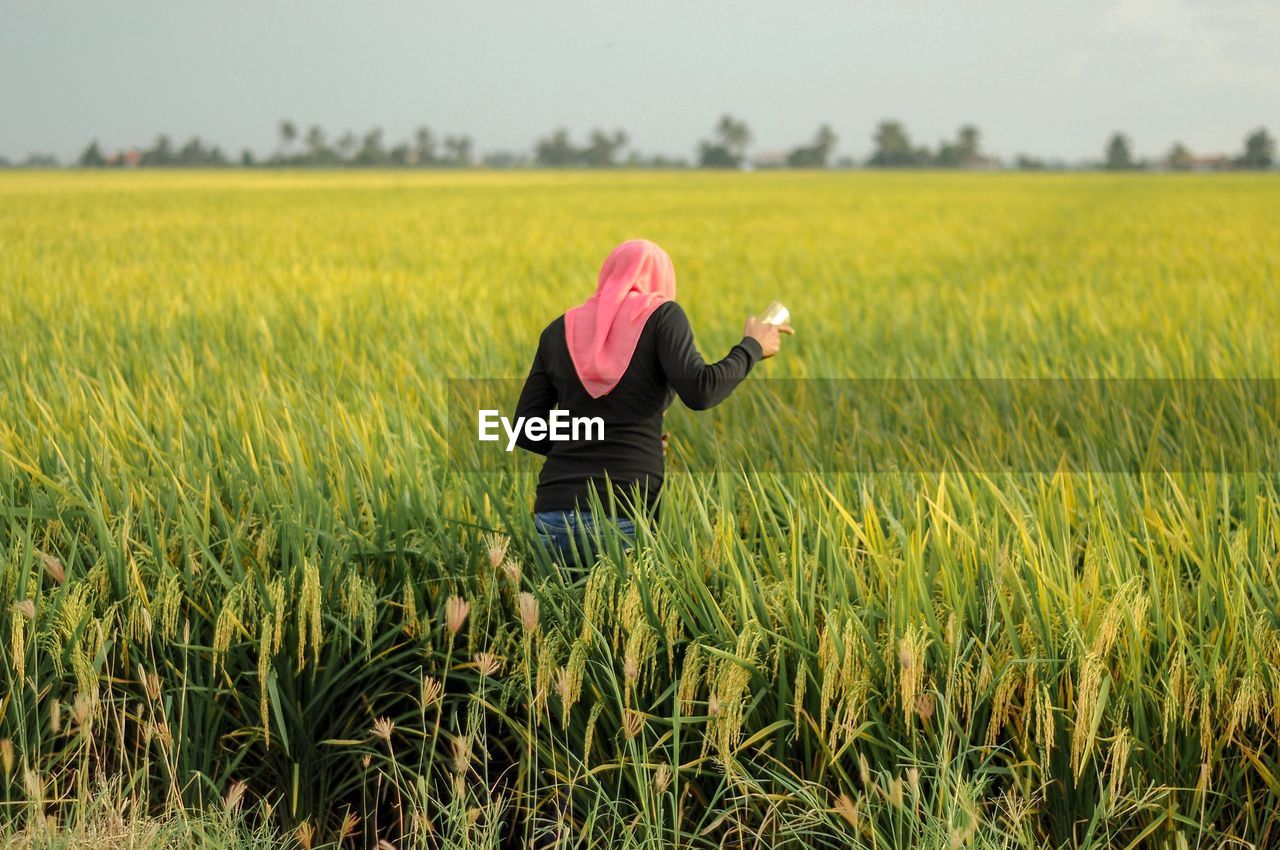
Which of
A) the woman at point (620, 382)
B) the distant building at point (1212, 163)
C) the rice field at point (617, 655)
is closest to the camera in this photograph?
the rice field at point (617, 655)

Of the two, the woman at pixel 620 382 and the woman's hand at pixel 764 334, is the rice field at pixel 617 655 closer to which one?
the woman at pixel 620 382

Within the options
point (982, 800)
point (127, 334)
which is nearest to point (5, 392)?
point (127, 334)

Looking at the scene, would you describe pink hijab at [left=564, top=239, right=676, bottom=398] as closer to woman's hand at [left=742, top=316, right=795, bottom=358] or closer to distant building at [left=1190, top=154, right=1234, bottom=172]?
woman's hand at [left=742, top=316, right=795, bottom=358]

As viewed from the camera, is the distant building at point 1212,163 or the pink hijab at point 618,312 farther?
the distant building at point 1212,163

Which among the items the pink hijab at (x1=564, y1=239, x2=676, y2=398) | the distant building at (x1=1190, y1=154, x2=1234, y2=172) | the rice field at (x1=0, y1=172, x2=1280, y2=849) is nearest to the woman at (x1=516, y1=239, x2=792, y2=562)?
the pink hijab at (x1=564, y1=239, x2=676, y2=398)

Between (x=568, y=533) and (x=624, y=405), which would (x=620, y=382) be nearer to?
(x=624, y=405)

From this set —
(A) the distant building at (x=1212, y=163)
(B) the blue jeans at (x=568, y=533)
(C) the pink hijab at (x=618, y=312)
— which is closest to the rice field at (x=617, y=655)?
(B) the blue jeans at (x=568, y=533)

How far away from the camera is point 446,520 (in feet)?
7.90

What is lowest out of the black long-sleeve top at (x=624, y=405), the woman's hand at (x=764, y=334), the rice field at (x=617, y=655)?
the rice field at (x=617, y=655)

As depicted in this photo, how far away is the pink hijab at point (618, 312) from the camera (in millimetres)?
2236

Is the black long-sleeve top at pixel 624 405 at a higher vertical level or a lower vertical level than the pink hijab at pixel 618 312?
lower

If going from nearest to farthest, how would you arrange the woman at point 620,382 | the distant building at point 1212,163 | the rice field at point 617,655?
the rice field at point 617,655 < the woman at point 620,382 < the distant building at point 1212,163

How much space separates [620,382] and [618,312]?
0.14 metres

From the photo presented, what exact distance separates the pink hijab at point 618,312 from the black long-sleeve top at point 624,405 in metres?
0.02
